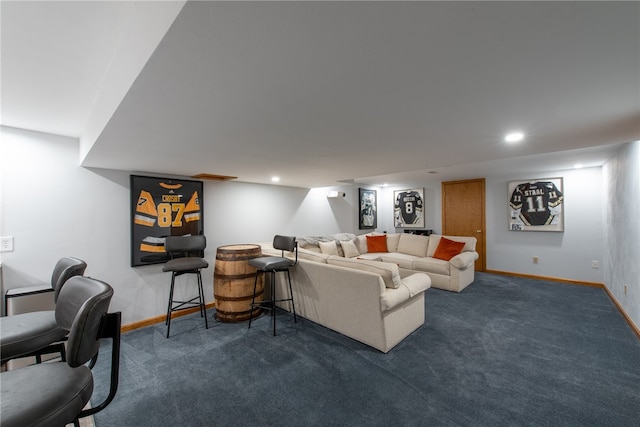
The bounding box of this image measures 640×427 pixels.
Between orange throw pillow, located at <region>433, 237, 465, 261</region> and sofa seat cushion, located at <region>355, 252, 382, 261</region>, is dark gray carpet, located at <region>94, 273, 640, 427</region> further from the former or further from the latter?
sofa seat cushion, located at <region>355, 252, 382, 261</region>

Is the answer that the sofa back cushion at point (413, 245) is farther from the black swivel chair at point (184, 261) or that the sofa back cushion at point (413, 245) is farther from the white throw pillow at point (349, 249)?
the black swivel chair at point (184, 261)

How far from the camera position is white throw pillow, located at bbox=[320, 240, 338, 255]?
481 centimetres

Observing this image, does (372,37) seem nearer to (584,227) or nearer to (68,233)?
(68,233)

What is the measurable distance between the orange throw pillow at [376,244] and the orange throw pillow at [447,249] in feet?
3.80

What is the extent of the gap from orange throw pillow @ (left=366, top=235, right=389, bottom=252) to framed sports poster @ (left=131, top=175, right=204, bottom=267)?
144 inches

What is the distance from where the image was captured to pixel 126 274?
9.89 feet

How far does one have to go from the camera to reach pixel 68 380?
1.00 meters

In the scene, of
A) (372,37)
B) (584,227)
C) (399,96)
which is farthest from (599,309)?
(372,37)

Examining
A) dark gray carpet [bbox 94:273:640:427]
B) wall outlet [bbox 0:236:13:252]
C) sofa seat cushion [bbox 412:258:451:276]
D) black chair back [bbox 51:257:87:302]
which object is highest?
wall outlet [bbox 0:236:13:252]

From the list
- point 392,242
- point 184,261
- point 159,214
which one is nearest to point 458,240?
point 392,242

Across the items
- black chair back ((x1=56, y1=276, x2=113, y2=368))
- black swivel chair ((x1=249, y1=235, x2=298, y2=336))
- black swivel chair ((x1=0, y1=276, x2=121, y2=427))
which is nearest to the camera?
black swivel chair ((x1=0, y1=276, x2=121, y2=427))

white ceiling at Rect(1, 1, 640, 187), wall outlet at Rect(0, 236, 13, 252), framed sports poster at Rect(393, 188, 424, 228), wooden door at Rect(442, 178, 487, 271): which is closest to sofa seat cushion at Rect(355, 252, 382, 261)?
framed sports poster at Rect(393, 188, 424, 228)

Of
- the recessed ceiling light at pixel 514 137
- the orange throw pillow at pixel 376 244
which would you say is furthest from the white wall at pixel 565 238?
the recessed ceiling light at pixel 514 137

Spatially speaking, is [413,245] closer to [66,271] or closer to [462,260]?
[462,260]
